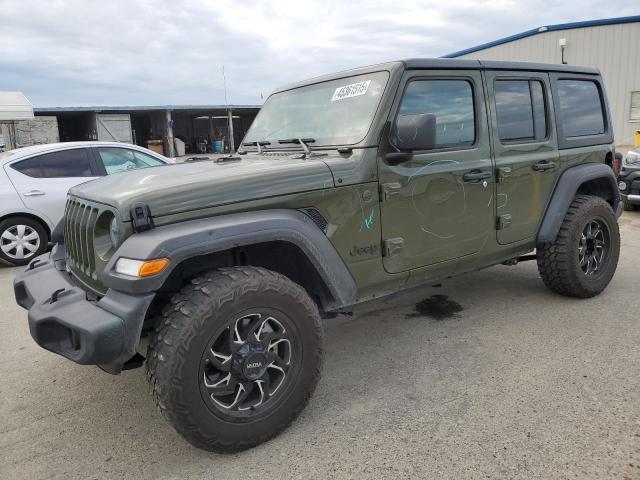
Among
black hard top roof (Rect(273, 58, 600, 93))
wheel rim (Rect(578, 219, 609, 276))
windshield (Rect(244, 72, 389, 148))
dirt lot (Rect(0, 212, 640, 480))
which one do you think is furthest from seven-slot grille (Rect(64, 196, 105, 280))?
wheel rim (Rect(578, 219, 609, 276))

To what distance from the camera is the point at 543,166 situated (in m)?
3.83

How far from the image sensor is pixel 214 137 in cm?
3055

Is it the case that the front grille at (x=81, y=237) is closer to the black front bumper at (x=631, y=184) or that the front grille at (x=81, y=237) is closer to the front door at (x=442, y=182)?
the front door at (x=442, y=182)

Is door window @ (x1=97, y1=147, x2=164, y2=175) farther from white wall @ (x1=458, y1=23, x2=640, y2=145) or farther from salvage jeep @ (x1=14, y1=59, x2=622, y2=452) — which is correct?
white wall @ (x1=458, y1=23, x2=640, y2=145)

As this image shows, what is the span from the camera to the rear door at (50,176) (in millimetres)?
6363

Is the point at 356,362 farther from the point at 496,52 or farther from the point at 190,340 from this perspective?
the point at 496,52

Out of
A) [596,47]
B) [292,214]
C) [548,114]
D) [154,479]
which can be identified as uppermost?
[596,47]

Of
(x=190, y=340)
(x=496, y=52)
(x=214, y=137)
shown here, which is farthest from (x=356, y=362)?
(x=214, y=137)

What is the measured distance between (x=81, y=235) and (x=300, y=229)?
47.1 inches

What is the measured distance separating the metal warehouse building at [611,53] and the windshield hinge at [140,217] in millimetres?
23695

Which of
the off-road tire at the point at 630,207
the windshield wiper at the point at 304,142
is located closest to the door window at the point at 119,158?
the windshield wiper at the point at 304,142

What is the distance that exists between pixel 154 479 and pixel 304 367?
851 mm

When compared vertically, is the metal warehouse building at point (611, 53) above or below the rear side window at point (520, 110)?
above

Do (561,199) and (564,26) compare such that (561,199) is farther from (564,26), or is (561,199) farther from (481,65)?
(564,26)
